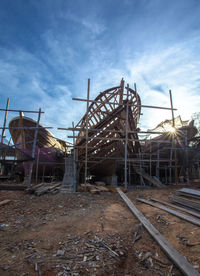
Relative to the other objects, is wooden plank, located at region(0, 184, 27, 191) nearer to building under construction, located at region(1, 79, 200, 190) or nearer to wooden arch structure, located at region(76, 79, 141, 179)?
building under construction, located at region(1, 79, 200, 190)

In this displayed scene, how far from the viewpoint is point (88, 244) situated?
2615mm

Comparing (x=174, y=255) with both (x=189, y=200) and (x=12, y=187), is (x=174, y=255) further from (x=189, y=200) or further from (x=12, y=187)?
(x=12, y=187)

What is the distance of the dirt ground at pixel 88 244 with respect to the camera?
202 cm

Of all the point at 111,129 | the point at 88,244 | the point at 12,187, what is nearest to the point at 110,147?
the point at 111,129

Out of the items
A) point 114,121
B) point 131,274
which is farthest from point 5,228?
point 114,121

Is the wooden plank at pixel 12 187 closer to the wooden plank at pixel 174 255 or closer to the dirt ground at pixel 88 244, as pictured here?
the dirt ground at pixel 88 244

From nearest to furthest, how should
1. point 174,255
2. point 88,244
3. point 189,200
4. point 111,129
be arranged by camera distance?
point 174,255 < point 88,244 < point 189,200 < point 111,129

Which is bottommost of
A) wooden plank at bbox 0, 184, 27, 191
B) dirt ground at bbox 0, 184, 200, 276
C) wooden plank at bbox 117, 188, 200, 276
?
dirt ground at bbox 0, 184, 200, 276

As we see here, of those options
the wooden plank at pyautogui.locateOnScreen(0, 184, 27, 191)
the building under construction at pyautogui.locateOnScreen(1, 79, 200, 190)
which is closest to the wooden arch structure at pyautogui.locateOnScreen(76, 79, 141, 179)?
the building under construction at pyautogui.locateOnScreen(1, 79, 200, 190)

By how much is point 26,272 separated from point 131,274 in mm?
1335

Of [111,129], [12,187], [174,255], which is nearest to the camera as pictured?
[174,255]

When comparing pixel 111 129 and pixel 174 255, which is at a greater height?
pixel 111 129

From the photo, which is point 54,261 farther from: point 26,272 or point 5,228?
point 5,228

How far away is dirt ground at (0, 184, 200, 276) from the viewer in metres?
2.02
